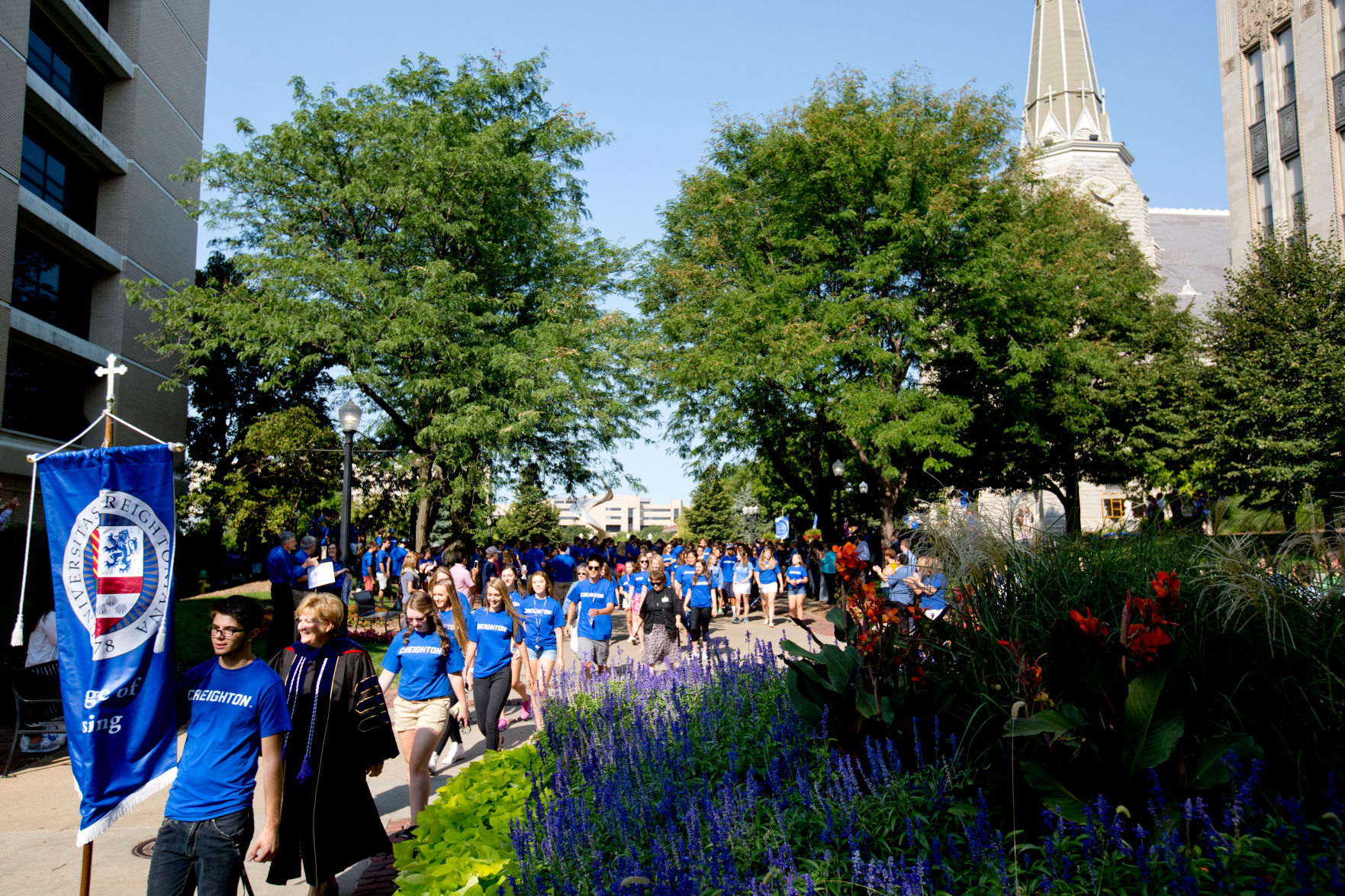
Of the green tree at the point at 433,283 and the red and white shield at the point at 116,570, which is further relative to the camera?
the green tree at the point at 433,283

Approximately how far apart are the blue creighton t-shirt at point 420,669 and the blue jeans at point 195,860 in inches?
95.6

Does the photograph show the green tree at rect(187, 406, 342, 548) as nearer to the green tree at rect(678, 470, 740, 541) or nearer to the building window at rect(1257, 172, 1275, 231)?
the building window at rect(1257, 172, 1275, 231)

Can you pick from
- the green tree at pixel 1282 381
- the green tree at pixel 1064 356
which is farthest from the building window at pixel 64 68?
the green tree at pixel 1282 381

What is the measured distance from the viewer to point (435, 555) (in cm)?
2231

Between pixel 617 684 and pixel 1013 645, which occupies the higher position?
pixel 1013 645

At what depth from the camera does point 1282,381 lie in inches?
841

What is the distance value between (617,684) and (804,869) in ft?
15.4

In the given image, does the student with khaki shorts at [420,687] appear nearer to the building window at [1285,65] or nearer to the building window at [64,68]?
the building window at [64,68]

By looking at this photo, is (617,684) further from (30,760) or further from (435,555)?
(435,555)

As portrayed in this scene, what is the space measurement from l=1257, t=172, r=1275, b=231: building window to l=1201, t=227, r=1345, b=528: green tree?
7087 millimetres

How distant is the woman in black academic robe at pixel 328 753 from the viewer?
15.6 feet

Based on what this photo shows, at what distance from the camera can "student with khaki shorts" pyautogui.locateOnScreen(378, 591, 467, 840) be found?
20.7ft

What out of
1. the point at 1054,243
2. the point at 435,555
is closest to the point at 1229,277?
the point at 1054,243

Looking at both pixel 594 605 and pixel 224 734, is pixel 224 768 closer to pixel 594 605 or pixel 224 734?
pixel 224 734
